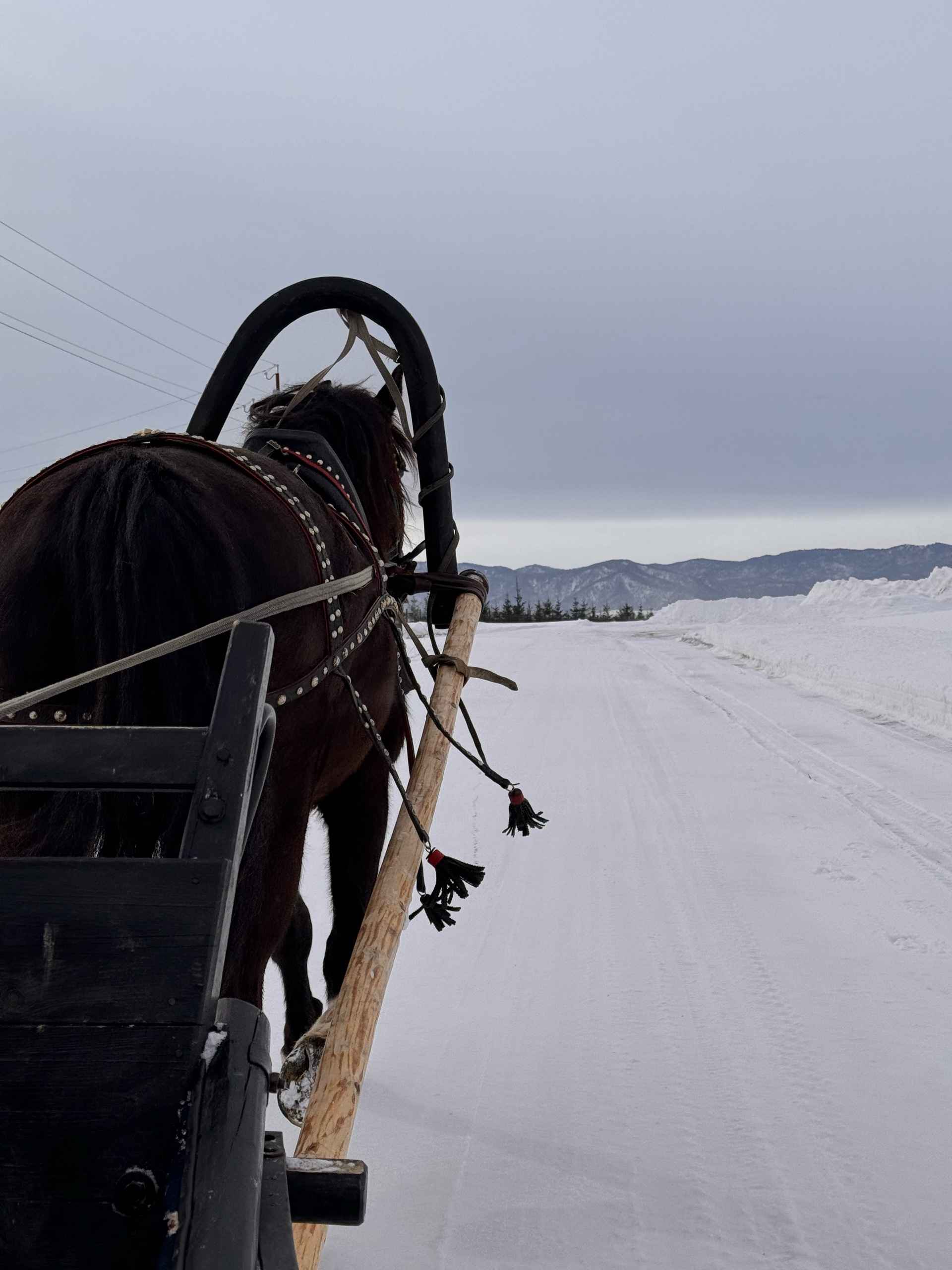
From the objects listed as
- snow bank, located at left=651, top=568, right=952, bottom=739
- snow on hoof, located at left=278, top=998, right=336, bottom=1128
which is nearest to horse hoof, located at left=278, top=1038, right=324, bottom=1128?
snow on hoof, located at left=278, top=998, right=336, bottom=1128

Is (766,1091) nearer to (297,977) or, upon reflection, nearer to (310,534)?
(297,977)

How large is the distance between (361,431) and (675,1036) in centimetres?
216

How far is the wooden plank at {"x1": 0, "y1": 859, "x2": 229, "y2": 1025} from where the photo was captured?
907 millimetres

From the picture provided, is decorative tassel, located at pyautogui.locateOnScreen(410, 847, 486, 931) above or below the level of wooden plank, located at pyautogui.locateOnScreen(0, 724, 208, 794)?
below

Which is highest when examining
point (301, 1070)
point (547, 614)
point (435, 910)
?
point (435, 910)

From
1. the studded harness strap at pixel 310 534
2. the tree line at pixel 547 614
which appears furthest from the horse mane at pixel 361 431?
the tree line at pixel 547 614

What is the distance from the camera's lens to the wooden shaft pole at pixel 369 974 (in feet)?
5.08

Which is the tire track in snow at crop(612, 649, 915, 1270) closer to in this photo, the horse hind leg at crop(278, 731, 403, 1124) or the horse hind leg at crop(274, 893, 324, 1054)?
the horse hind leg at crop(278, 731, 403, 1124)

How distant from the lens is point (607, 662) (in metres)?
15.9

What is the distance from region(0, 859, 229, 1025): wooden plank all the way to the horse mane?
2.07 m

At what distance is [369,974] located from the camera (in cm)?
191

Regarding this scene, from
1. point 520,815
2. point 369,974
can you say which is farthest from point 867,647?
point 369,974

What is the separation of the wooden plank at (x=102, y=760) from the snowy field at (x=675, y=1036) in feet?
5.41

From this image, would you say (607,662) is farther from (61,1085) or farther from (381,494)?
(61,1085)
